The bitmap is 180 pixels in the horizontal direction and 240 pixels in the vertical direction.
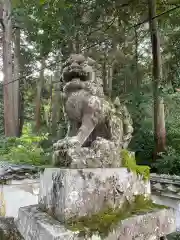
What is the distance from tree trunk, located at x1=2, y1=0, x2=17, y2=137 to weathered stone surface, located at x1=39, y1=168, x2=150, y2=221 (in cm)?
873

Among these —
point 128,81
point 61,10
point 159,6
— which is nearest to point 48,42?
point 61,10

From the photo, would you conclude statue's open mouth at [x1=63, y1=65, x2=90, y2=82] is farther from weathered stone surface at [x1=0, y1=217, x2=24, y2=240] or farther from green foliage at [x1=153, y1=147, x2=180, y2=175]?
green foliage at [x1=153, y1=147, x2=180, y2=175]

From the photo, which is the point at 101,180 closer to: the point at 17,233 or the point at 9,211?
the point at 17,233

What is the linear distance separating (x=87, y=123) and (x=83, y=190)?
48 cm

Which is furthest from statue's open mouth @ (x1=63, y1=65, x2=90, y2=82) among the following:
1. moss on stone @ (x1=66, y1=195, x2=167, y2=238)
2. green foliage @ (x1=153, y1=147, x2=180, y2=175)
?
green foliage @ (x1=153, y1=147, x2=180, y2=175)

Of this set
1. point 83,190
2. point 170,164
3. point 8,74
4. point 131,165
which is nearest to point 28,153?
point 170,164

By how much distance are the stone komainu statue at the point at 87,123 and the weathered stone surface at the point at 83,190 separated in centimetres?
8

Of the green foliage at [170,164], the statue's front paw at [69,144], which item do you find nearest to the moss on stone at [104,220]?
the statue's front paw at [69,144]

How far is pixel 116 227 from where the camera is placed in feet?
4.44

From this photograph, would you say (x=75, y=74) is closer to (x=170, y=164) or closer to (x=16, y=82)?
(x=170, y=164)

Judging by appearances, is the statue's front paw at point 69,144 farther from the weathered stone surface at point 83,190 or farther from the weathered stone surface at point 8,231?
the weathered stone surface at point 8,231

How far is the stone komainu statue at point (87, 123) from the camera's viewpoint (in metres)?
1.52

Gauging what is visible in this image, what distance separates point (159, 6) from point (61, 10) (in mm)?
2681

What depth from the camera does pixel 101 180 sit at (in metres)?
1.46
